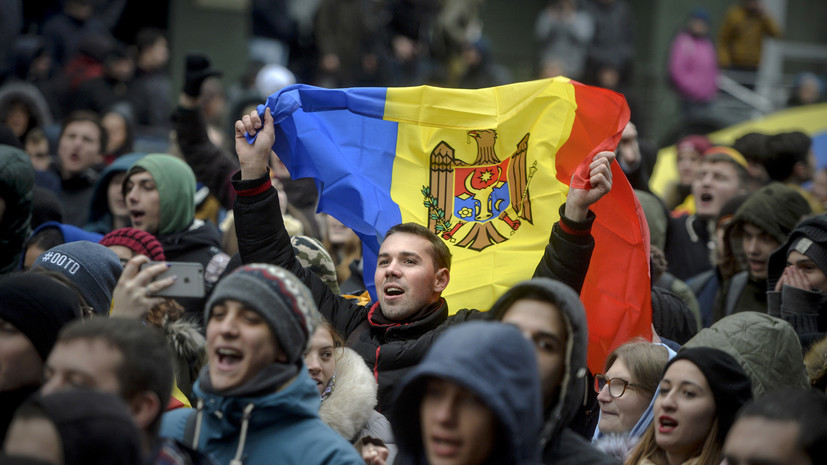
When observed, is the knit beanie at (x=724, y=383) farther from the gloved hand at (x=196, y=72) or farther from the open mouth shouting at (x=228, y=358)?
the gloved hand at (x=196, y=72)

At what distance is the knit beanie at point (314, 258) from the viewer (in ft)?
17.6

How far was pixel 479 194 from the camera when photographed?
Result: 5258 mm

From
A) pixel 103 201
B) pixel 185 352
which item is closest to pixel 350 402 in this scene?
pixel 185 352

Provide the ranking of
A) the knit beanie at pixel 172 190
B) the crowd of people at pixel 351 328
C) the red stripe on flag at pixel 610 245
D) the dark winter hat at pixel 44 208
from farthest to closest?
1. the dark winter hat at pixel 44 208
2. the knit beanie at pixel 172 190
3. the red stripe on flag at pixel 610 245
4. the crowd of people at pixel 351 328

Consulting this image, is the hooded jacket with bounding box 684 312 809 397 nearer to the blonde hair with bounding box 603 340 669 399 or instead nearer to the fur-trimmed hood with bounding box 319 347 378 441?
the blonde hair with bounding box 603 340 669 399

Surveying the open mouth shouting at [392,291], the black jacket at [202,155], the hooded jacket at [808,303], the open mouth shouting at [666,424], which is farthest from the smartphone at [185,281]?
the black jacket at [202,155]

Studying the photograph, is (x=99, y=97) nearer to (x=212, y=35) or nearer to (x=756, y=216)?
(x=212, y=35)

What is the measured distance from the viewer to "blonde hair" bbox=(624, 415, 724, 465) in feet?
12.5

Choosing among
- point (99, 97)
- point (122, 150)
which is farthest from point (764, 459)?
point (99, 97)

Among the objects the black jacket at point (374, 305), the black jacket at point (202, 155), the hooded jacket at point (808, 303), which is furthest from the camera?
the black jacket at point (202, 155)

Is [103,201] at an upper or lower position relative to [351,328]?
upper

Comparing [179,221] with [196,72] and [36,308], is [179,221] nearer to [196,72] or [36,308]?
[196,72]

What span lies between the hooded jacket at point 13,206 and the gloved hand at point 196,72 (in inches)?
63.2

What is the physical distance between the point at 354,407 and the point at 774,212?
10.9 feet
